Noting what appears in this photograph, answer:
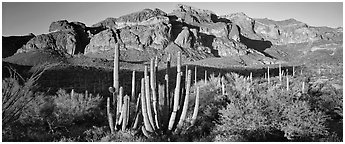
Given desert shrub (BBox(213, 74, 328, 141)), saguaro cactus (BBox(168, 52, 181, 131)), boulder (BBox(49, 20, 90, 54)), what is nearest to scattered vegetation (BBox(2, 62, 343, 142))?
desert shrub (BBox(213, 74, 328, 141))

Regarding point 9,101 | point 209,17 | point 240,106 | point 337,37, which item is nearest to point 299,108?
point 240,106

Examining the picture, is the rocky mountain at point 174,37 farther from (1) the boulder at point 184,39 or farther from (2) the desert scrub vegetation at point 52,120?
(2) the desert scrub vegetation at point 52,120

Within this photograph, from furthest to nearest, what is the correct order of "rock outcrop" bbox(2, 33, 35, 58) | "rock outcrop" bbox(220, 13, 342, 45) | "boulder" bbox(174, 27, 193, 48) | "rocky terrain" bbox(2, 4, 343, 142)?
1. "rock outcrop" bbox(220, 13, 342, 45)
2. "boulder" bbox(174, 27, 193, 48)
3. "rock outcrop" bbox(2, 33, 35, 58)
4. "rocky terrain" bbox(2, 4, 343, 142)

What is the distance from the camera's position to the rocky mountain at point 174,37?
11469 cm

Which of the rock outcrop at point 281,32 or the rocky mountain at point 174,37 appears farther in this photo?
the rock outcrop at point 281,32

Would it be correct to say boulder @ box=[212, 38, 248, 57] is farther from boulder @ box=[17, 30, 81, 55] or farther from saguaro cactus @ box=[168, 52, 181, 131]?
saguaro cactus @ box=[168, 52, 181, 131]

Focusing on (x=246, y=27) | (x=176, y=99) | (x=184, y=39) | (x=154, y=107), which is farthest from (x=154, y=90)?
(x=246, y=27)

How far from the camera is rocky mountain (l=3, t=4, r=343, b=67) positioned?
376 ft

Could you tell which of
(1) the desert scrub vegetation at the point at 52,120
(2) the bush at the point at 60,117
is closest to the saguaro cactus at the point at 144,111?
(1) the desert scrub vegetation at the point at 52,120

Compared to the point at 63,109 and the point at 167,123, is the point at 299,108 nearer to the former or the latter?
the point at 167,123

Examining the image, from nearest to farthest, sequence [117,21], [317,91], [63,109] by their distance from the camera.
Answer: [63,109] < [317,91] < [117,21]

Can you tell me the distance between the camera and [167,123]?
1119 centimetres

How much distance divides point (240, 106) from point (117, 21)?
Result: 165670 millimetres

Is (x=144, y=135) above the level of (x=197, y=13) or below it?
below
